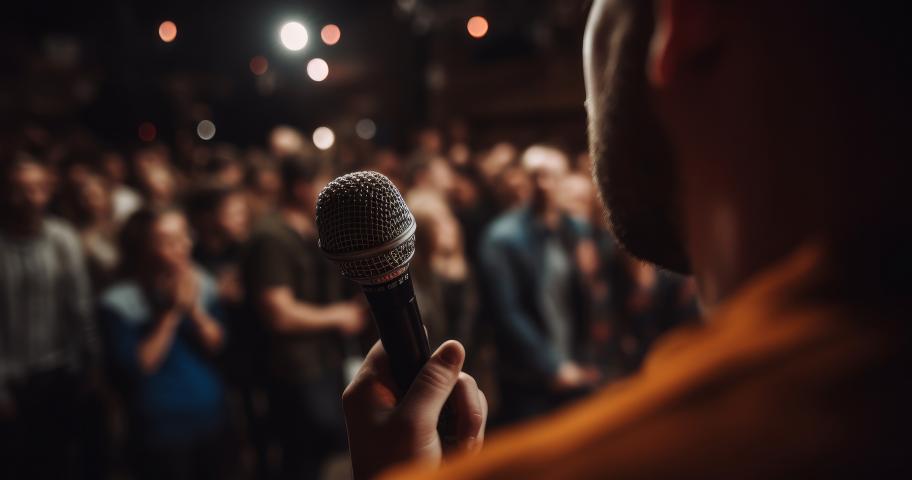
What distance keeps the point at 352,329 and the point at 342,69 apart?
11.9 metres

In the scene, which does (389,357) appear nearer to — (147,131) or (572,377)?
(572,377)

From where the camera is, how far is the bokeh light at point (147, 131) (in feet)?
38.5

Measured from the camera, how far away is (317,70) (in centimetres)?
1445

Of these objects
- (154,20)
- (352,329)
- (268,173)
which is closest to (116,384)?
(352,329)

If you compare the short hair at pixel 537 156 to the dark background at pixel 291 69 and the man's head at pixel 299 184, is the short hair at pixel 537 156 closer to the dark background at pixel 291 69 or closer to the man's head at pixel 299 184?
the man's head at pixel 299 184

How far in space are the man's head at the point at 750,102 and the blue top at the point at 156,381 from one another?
2994mm

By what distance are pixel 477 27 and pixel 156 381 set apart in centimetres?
1035

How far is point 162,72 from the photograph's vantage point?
13.6 metres

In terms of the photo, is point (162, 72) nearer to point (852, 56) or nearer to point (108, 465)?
point (108, 465)

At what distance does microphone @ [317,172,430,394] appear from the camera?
974 millimetres

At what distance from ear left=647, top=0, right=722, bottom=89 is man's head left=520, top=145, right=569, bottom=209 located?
3655 mm

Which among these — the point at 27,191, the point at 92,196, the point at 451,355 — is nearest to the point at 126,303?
the point at 27,191

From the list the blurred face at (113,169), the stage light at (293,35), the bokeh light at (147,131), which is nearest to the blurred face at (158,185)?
the blurred face at (113,169)

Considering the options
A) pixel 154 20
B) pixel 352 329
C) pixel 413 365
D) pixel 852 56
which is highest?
pixel 154 20
